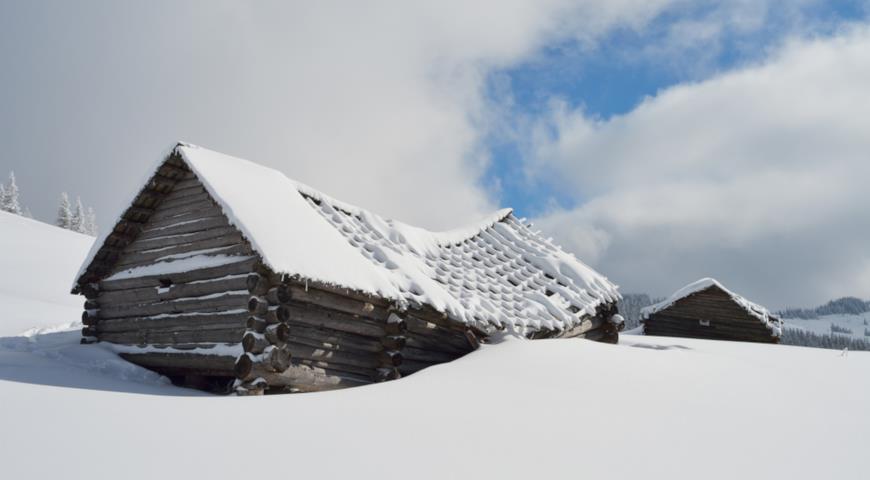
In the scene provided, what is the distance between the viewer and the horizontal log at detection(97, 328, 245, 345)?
32.9ft

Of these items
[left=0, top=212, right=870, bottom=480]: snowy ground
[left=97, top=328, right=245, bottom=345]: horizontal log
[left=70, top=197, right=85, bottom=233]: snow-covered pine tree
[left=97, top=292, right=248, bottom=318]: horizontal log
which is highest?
[left=70, top=197, right=85, bottom=233]: snow-covered pine tree

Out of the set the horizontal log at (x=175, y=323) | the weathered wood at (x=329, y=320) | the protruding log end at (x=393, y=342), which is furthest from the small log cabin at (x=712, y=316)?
the horizontal log at (x=175, y=323)

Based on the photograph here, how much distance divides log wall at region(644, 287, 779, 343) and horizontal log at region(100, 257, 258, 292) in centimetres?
2323

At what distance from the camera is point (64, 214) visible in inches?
2200

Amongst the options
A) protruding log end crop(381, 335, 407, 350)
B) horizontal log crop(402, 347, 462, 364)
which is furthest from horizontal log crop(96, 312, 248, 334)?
horizontal log crop(402, 347, 462, 364)

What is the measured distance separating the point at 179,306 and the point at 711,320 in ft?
79.5

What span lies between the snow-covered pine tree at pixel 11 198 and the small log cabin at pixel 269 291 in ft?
171

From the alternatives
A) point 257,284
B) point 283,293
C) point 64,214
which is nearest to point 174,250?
point 257,284

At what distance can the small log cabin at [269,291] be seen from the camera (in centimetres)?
945

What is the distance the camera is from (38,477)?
3.95 m

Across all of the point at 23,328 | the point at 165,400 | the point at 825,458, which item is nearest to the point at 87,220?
the point at 23,328

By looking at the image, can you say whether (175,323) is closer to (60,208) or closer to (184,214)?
(184,214)

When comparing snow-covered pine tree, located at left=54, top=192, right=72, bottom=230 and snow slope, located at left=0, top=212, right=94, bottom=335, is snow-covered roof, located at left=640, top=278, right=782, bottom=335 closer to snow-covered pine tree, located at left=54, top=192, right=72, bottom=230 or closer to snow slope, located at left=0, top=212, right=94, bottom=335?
snow slope, located at left=0, top=212, right=94, bottom=335

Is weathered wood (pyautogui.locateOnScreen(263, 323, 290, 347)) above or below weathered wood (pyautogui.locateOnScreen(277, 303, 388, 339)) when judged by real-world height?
below
